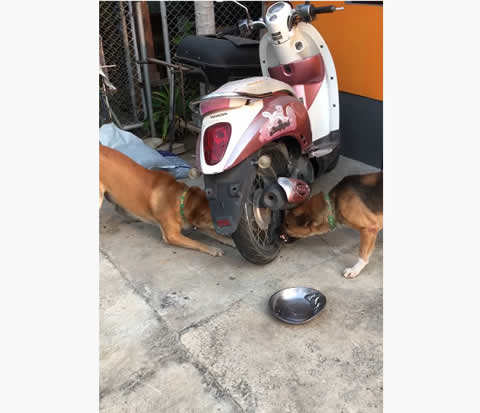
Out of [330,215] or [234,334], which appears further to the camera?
[330,215]

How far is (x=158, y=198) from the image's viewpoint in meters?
3.29

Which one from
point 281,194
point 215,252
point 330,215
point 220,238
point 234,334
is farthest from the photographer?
point 220,238

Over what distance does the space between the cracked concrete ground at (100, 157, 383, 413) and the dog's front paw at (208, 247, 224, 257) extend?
4 cm

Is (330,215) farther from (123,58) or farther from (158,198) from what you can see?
(123,58)

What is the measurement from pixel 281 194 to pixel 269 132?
0.40 meters

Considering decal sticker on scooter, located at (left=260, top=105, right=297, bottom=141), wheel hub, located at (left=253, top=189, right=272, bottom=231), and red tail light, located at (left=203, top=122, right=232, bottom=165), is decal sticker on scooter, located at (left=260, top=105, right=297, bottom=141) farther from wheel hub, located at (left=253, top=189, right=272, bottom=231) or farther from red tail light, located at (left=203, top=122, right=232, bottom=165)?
wheel hub, located at (left=253, top=189, right=272, bottom=231)

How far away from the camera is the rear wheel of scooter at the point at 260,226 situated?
2748mm

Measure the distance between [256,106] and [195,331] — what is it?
4.58ft

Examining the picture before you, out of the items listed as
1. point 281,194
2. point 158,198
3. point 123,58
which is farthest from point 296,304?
point 123,58

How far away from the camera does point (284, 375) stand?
7.01 ft

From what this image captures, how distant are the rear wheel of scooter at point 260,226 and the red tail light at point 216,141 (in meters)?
0.33

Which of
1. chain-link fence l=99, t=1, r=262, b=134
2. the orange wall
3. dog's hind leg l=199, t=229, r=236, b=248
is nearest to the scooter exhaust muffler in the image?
dog's hind leg l=199, t=229, r=236, b=248

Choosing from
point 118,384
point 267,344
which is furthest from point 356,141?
point 118,384

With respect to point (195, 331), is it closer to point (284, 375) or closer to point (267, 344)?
point (267, 344)
